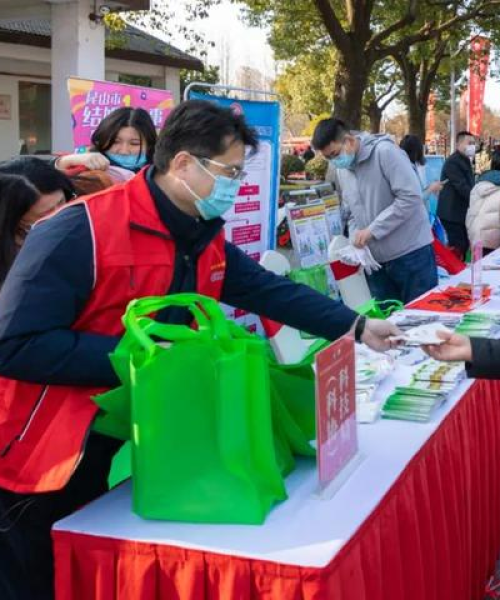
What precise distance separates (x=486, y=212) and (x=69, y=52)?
5.80 m

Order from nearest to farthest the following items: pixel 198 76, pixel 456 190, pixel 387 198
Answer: pixel 387 198, pixel 456 190, pixel 198 76

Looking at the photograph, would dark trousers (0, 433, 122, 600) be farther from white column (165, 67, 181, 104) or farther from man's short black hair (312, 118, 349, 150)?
white column (165, 67, 181, 104)

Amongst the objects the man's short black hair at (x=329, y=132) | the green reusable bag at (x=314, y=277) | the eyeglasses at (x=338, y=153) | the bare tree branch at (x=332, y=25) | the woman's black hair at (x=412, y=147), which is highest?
the bare tree branch at (x=332, y=25)

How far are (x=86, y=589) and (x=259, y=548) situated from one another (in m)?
0.40

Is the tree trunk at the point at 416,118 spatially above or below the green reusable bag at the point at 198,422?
above

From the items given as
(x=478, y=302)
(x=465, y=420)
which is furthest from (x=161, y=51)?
(x=465, y=420)

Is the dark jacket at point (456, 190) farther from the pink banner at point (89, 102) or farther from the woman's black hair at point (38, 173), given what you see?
the woman's black hair at point (38, 173)

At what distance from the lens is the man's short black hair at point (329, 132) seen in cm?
438

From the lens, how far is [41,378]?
1.63 meters

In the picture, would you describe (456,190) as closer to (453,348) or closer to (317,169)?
(453,348)

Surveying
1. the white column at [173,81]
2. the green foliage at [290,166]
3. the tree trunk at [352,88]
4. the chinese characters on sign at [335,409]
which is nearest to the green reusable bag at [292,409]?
the chinese characters on sign at [335,409]

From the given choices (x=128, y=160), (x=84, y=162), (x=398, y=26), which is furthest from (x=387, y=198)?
(x=398, y=26)

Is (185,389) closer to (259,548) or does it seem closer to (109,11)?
(259,548)

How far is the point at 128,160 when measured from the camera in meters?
3.52
